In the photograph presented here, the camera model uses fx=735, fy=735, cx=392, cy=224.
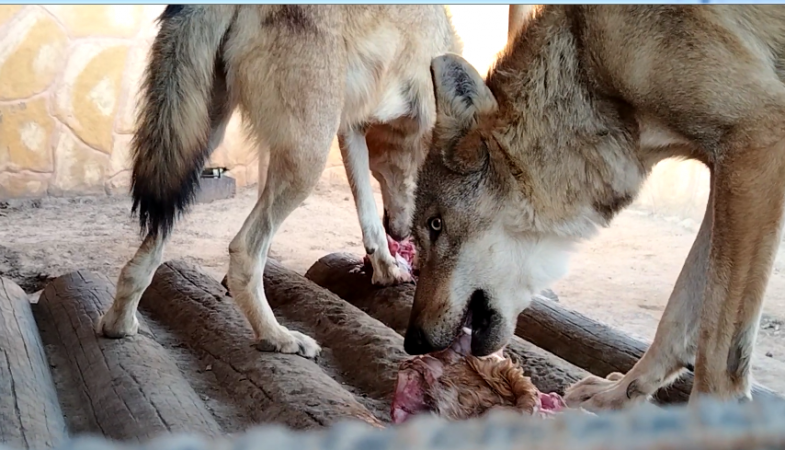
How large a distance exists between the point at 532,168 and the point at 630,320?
2035mm

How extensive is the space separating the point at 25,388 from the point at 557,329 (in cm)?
157

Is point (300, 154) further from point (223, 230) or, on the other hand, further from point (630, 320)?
point (223, 230)

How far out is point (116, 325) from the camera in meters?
2.23

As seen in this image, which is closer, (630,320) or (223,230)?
(630,320)

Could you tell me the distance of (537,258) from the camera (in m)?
1.71

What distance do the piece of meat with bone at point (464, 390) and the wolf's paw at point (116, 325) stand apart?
1.03 meters

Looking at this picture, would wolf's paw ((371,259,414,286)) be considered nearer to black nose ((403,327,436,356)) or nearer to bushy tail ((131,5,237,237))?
bushy tail ((131,5,237,237))

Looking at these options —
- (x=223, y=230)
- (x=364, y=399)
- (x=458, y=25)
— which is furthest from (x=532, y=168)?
(x=223, y=230)

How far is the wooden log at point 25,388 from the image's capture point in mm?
1406

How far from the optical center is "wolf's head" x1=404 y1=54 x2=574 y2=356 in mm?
1611

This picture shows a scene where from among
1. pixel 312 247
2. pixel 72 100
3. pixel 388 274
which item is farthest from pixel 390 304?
pixel 72 100

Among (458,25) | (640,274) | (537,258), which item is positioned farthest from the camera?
(640,274)

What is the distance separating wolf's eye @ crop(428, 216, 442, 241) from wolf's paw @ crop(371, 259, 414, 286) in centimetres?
115

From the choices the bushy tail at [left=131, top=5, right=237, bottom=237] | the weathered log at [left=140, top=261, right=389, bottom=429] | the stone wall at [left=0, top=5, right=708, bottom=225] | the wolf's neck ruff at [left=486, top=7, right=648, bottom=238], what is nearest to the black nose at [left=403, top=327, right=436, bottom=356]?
the weathered log at [left=140, top=261, right=389, bottom=429]
